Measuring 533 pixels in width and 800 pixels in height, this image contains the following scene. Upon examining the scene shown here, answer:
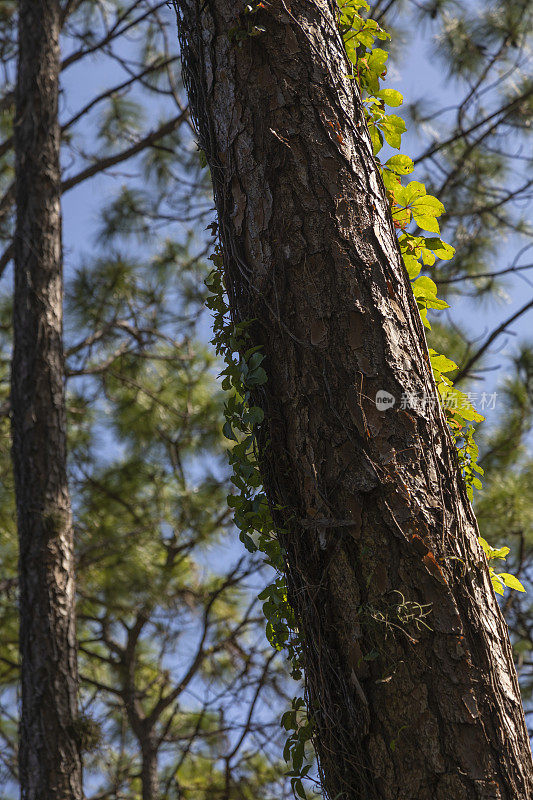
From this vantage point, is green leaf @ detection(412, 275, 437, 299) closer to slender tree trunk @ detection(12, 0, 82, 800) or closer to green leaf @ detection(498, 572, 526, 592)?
green leaf @ detection(498, 572, 526, 592)

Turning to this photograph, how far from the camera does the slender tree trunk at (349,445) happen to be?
35.9 inches

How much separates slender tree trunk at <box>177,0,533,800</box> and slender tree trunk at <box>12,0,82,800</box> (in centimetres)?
185

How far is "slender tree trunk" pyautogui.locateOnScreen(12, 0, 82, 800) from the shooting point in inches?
99.0

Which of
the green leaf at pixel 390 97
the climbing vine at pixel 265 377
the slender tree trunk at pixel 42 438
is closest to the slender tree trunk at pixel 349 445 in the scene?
the climbing vine at pixel 265 377

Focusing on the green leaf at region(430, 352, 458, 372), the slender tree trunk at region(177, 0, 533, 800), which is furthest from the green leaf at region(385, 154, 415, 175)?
the green leaf at region(430, 352, 458, 372)

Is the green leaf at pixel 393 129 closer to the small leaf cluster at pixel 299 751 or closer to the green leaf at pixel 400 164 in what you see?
the green leaf at pixel 400 164

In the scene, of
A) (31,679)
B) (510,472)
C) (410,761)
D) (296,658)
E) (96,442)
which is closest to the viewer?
(410,761)

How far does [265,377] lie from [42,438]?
80.8 inches

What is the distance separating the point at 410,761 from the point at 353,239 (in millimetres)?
711

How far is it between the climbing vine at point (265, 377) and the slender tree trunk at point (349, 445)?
0.03 meters

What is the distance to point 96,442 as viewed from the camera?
4.62 metres

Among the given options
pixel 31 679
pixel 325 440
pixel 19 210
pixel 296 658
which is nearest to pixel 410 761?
pixel 296 658

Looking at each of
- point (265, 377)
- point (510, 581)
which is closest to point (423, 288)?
point (265, 377)

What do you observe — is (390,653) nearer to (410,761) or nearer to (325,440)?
(410,761)
